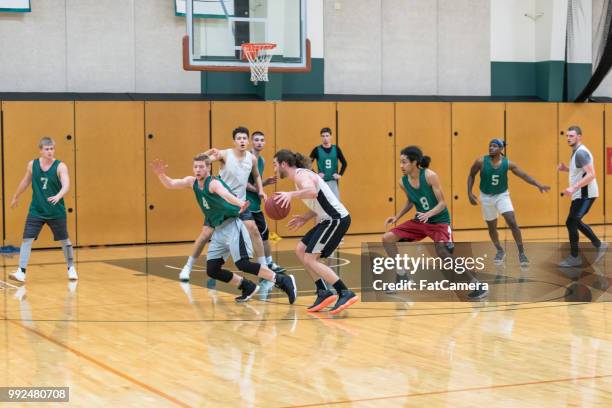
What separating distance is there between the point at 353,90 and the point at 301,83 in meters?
1.12

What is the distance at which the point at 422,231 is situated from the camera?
9.57m

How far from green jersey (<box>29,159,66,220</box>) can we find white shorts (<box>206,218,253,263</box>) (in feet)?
9.16

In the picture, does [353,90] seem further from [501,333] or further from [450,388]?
[450,388]

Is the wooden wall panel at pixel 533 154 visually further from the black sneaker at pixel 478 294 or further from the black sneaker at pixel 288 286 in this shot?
the black sneaker at pixel 288 286

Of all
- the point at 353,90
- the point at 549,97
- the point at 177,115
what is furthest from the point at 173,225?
the point at 549,97

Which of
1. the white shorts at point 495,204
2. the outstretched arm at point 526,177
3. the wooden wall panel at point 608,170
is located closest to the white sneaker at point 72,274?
the white shorts at point 495,204

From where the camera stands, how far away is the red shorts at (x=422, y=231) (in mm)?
9555

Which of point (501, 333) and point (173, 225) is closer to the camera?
point (501, 333)

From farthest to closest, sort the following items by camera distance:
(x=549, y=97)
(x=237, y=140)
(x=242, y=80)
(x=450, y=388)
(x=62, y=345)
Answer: (x=549, y=97) < (x=242, y=80) < (x=237, y=140) < (x=62, y=345) < (x=450, y=388)

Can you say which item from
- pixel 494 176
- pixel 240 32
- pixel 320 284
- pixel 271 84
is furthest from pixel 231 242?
pixel 271 84

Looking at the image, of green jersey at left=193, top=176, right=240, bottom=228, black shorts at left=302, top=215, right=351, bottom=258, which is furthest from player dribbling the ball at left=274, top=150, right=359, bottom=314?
green jersey at left=193, top=176, right=240, bottom=228

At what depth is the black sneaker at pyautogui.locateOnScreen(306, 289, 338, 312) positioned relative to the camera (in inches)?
342

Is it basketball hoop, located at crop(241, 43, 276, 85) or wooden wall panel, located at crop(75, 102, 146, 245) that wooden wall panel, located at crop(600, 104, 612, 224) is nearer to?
basketball hoop, located at crop(241, 43, 276, 85)

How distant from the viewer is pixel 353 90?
699 inches
